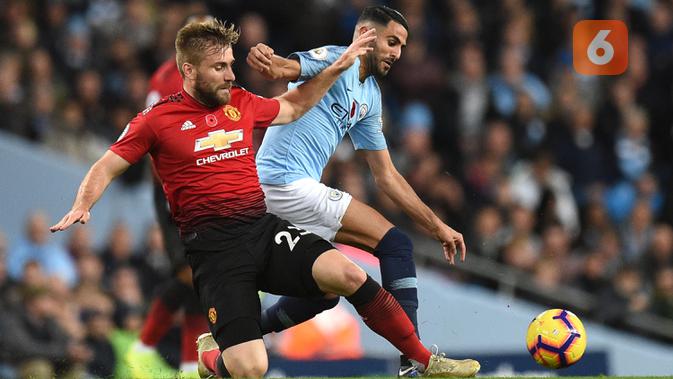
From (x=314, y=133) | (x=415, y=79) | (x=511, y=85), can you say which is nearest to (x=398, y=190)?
(x=314, y=133)

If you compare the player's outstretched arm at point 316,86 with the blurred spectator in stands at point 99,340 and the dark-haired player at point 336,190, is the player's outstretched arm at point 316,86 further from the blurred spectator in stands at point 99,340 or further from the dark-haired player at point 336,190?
the blurred spectator in stands at point 99,340

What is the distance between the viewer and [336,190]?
776cm

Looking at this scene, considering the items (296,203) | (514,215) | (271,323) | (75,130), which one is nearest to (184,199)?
(296,203)

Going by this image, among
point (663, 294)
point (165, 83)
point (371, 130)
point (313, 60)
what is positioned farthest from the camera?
point (663, 294)

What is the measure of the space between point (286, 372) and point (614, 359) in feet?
12.2

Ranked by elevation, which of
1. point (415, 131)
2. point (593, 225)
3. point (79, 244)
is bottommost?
point (593, 225)

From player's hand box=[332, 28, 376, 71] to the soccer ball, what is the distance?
196 centimetres

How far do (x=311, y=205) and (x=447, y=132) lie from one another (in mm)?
6860

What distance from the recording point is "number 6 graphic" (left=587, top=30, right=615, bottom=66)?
1460 cm

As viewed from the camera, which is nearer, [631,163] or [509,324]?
[509,324]

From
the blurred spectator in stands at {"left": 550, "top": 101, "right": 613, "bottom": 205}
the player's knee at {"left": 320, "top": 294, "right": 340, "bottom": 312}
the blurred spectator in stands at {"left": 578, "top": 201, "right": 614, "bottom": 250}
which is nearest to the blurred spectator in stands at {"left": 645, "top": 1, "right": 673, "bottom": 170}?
the blurred spectator in stands at {"left": 550, "top": 101, "right": 613, "bottom": 205}

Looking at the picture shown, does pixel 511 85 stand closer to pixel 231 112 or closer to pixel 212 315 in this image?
pixel 231 112

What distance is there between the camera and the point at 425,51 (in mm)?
15062

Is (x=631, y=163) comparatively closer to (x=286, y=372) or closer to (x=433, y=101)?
(x=433, y=101)
